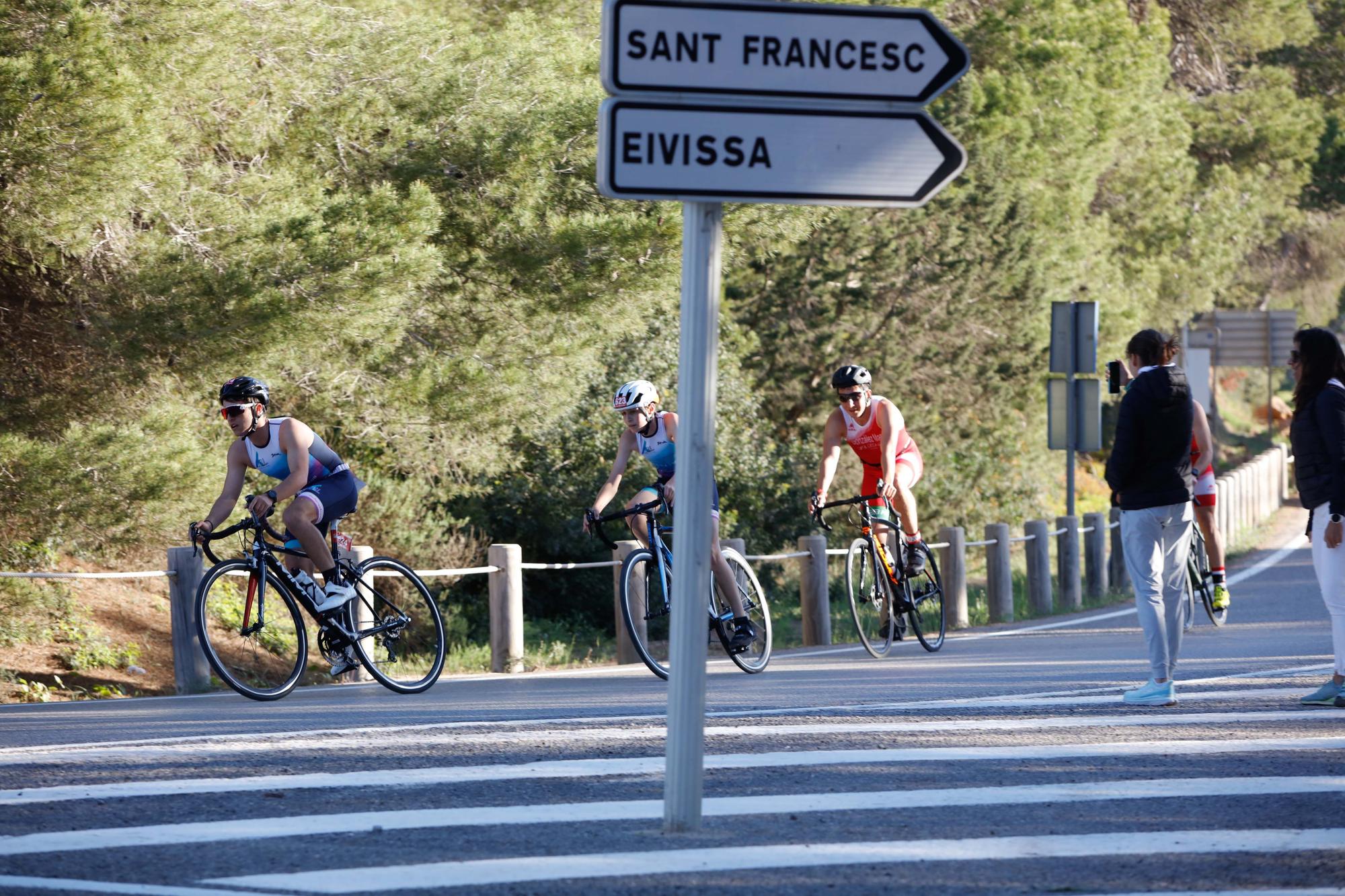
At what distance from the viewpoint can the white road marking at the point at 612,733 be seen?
24.7ft

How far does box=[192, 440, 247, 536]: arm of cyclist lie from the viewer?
31.9 ft

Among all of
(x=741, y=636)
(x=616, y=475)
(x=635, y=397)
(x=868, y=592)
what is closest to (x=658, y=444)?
(x=635, y=397)

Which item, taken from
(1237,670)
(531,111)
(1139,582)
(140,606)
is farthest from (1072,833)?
(140,606)

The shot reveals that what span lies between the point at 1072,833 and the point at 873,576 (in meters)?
6.80

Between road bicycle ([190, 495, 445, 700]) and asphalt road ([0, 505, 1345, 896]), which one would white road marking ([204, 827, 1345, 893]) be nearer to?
asphalt road ([0, 505, 1345, 896])

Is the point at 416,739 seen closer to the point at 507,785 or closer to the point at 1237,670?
the point at 507,785

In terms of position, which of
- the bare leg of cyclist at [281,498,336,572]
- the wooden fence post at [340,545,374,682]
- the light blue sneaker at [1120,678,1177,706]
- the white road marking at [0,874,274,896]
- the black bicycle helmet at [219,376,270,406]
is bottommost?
the white road marking at [0,874,274,896]

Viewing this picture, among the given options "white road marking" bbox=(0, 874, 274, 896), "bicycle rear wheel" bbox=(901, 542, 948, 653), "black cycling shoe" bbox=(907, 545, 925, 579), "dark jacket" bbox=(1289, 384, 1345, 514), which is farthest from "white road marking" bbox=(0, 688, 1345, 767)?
"bicycle rear wheel" bbox=(901, 542, 948, 653)

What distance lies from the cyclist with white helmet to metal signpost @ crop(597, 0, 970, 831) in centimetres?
468

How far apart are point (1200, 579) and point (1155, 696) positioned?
6411 millimetres

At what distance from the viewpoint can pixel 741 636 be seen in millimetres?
11070

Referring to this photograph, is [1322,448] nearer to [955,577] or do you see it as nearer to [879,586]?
[879,586]

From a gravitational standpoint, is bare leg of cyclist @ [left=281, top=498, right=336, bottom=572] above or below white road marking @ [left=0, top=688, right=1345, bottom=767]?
above

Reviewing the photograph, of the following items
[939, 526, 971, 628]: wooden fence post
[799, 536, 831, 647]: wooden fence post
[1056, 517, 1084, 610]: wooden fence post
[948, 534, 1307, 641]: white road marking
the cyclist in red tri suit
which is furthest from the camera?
[1056, 517, 1084, 610]: wooden fence post
